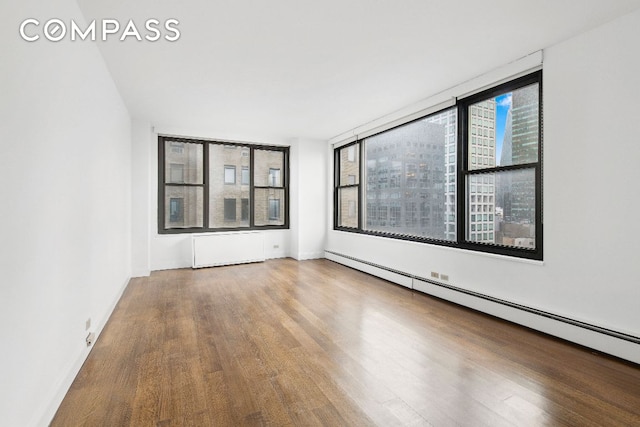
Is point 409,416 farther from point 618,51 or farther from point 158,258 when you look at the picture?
point 158,258

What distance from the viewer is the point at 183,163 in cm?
633

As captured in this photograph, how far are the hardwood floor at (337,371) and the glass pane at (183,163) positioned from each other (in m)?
3.15

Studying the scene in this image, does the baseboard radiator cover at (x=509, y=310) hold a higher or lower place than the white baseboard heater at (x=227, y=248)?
lower

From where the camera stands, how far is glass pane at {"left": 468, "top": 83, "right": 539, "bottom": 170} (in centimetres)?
324

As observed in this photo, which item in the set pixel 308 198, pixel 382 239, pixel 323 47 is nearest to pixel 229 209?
pixel 308 198

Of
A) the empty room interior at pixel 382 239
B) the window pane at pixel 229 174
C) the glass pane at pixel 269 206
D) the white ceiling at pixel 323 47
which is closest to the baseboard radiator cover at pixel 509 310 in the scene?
the empty room interior at pixel 382 239

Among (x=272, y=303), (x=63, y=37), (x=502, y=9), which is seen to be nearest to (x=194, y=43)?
(x=63, y=37)

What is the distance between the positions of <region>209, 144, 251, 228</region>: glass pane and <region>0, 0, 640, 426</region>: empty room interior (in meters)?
1.56

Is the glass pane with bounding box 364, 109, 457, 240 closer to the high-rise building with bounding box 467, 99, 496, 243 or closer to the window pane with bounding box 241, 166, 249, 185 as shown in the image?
the high-rise building with bounding box 467, 99, 496, 243

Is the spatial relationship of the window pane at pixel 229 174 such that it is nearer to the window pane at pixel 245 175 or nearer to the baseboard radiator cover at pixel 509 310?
the window pane at pixel 245 175

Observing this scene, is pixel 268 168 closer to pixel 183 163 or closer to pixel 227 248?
pixel 183 163

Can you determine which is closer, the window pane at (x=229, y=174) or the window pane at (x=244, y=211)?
the window pane at (x=229, y=174)

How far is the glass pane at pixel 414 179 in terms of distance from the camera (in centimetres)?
424

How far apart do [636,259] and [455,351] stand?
1592 millimetres
